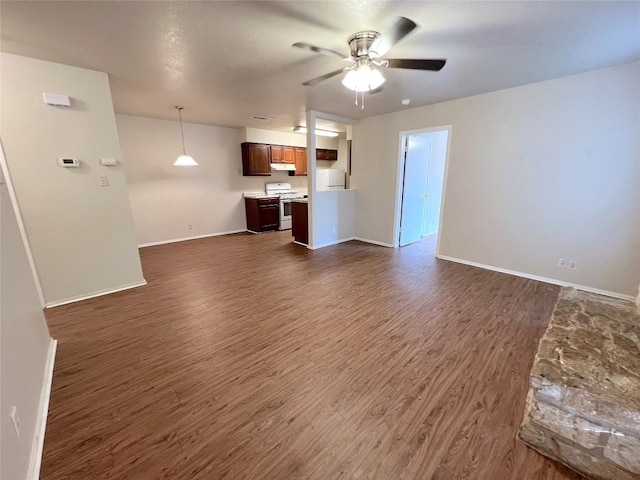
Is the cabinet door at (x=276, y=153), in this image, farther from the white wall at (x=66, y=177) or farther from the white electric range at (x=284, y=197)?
the white wall at (x=66, y=177)

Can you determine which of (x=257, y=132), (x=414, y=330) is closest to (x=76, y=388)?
(x=414, y=330)

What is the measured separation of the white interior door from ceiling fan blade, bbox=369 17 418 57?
3095 millimetres

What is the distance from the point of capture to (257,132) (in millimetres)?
6566

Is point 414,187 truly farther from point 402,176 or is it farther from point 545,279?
point 545,279

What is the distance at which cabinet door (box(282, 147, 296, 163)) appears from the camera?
706cm

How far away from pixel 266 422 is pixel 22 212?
3212 millimetres

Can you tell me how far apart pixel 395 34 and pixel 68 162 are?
342 cm

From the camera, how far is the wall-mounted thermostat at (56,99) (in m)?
2.66

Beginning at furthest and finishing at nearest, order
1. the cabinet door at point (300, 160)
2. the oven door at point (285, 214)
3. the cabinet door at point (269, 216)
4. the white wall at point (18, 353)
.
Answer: the cabinet door at point (300, 160), the oven door at point (285, 214), the cabinet door at point (269, 216), the white wall at point (18, 353)

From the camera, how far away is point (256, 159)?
259 inches

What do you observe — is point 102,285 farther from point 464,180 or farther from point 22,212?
point 464,180

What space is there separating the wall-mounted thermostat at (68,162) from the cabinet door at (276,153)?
173 inches

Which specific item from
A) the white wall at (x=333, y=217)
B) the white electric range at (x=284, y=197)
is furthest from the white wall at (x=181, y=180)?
the white wall at (x=333, y=217)

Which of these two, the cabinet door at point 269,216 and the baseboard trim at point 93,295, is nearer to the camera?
the baseboard trim at point 93,295
